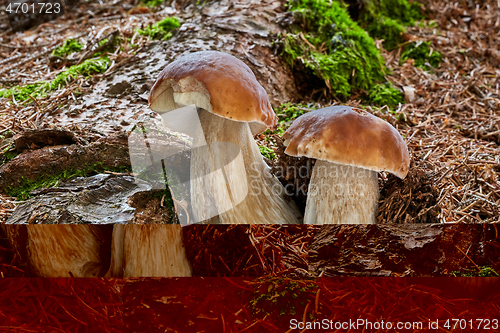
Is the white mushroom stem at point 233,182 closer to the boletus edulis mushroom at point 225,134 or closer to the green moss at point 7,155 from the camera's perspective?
→ the boletus edulis mushroom at point 225,134

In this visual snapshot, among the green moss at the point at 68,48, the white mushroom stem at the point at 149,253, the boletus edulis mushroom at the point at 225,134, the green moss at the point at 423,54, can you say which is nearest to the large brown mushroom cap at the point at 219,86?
the boletus edulis mushroom at the point at 225,134

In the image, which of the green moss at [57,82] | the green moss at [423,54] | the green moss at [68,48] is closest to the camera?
the green moss at [57,82]

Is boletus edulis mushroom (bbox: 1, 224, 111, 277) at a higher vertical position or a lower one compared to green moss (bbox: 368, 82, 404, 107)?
lower

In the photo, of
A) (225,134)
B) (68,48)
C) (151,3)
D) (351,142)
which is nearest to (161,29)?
(151,3)

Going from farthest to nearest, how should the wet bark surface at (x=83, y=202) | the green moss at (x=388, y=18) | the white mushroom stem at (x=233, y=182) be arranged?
the green moss at (x=388, y=18)
the white mushroom stem at (x=233, y=182)
the wet bark surface at (x=83, y=202)

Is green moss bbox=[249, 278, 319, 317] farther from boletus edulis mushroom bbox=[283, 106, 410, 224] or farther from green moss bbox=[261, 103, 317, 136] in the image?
green moss bbox=[261, 103, 317, 136]

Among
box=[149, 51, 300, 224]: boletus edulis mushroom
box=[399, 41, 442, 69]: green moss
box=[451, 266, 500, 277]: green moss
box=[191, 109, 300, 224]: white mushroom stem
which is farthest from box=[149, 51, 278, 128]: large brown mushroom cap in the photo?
box=[399, 41, 442, 69]: green moss
